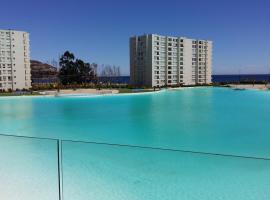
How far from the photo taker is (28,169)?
5555mm

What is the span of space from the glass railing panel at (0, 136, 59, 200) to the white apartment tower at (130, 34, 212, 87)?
151 feet

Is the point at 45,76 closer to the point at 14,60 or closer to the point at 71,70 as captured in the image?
the point at 71,70

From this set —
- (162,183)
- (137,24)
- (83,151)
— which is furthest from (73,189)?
(137,24)

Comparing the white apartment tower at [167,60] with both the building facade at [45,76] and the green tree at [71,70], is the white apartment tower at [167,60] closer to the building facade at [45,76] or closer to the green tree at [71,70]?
the green tree at [71,70]

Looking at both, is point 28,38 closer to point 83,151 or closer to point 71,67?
point 71,67

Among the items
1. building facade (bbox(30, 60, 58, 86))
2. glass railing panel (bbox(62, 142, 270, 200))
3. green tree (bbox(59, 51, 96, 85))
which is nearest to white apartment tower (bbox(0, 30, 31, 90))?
green tree (bbox(59, 51, 96, 85))

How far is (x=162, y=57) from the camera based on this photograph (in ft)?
173

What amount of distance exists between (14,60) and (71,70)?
9.25 metres

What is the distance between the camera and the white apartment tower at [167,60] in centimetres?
5109

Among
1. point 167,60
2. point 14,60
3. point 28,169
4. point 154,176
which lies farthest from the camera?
point 167,60

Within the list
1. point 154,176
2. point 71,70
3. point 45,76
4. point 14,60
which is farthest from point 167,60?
point 154,176

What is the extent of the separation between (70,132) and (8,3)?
2115 cm

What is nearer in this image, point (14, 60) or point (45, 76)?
point (14, 60)

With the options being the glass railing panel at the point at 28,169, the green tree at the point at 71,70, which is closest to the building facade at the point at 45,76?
the green tree at the point at 71,70
